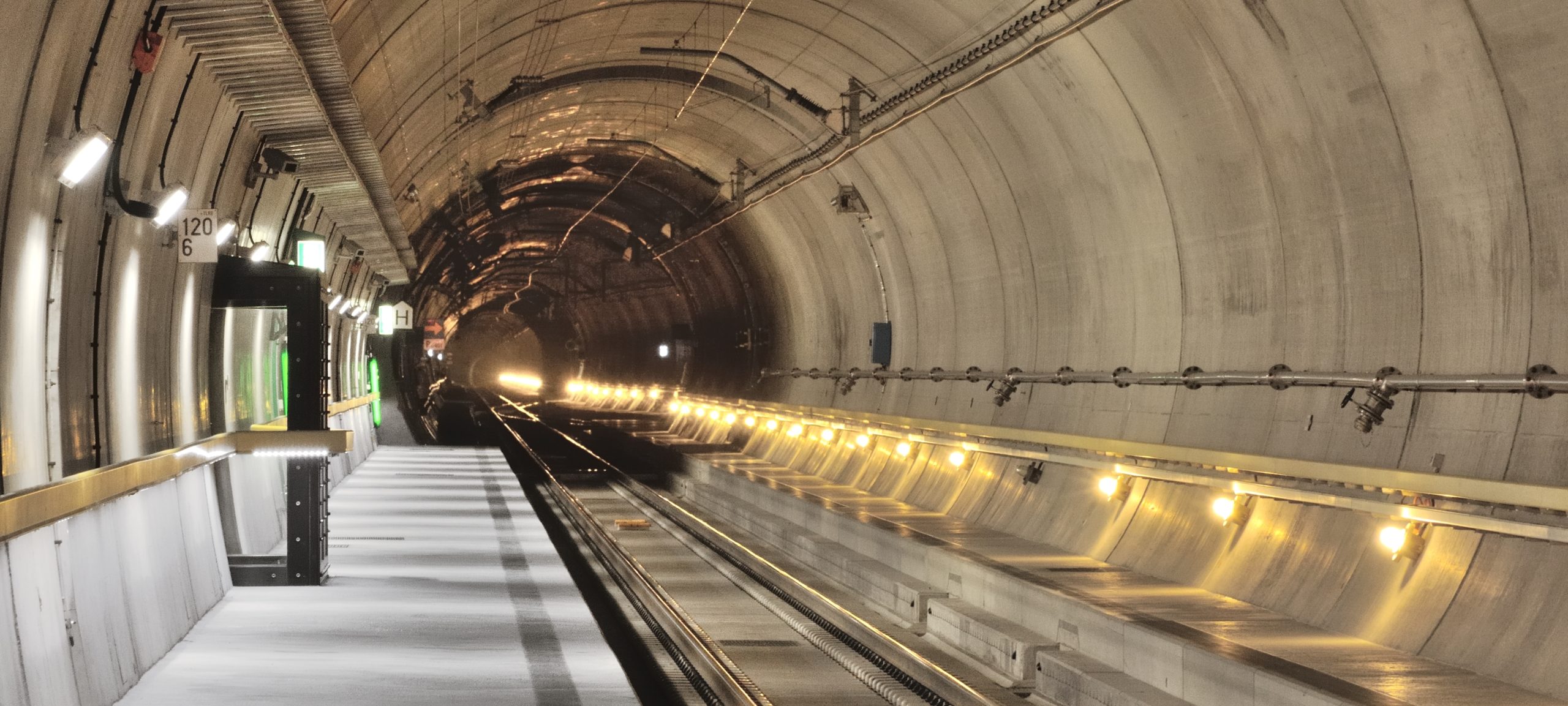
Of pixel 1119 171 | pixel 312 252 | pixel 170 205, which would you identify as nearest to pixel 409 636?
pixel 170 205

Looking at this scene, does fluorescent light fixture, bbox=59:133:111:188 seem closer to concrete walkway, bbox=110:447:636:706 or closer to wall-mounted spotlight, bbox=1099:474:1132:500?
concrete walkway, bbox=110:447:636:706

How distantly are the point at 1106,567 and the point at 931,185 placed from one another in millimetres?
7763

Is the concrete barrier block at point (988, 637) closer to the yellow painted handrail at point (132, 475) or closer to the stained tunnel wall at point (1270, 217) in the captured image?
the stained tunnel wall at point (1270, 217)

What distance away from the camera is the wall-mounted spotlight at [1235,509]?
511 inches

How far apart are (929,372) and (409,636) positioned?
11906mm

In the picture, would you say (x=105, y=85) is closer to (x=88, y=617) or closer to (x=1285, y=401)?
(x=88, y=617)

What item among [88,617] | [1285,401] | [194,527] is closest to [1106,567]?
[1285,401]

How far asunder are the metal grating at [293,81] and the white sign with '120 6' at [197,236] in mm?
871

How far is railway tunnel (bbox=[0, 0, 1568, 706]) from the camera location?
9.30 metres

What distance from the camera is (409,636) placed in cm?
1209

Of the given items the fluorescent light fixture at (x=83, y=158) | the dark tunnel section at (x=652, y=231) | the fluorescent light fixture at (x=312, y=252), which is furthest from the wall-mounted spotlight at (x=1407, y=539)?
the dark tunnel section at (x=652, y=231)

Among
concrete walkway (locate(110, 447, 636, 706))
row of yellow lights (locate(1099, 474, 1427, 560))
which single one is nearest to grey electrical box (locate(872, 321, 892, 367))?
concrete walkway (locate(110, 447, 636, 706))

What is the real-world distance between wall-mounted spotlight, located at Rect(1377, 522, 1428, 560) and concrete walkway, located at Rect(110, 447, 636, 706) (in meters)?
4.79

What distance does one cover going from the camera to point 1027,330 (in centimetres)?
1927
